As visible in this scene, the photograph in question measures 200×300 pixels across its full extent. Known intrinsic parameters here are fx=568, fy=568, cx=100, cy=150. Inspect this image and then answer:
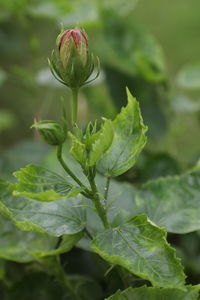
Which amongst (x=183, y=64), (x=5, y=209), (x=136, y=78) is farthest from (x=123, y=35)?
(x=5, y=209)

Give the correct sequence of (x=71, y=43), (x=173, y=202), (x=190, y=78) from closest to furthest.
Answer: (x=71, y=43), (x=173, y=202), (x=190, y=78)

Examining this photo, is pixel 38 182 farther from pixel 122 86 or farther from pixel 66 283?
pixel 122 86

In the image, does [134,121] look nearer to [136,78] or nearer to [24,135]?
[136,78]

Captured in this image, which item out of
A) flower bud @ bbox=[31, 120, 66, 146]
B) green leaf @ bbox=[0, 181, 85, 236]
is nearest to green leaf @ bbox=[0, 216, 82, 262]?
green leaf @ bbox=[0, 181, 85, 236]

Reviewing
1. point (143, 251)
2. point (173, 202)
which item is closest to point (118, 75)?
point (173, 202)

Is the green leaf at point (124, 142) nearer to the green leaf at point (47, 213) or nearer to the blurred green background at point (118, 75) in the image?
the green leaf at point (47, 213)

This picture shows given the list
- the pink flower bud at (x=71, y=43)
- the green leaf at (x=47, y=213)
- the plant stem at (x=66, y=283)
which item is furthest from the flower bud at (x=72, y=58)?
the plant stem at (x=66, y=283)
